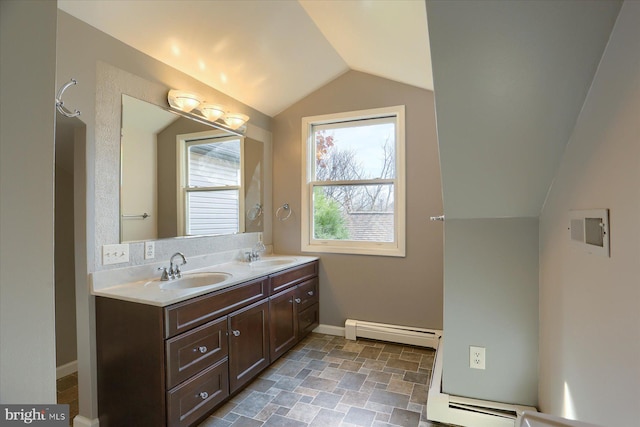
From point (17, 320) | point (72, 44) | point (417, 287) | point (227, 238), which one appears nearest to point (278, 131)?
point (227, 238)

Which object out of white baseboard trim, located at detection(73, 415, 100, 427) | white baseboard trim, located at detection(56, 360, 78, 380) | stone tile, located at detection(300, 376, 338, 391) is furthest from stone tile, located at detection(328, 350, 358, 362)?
white baseboard trim, located at detection(56, 360, 78, 380)

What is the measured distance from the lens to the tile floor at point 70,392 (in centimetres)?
189

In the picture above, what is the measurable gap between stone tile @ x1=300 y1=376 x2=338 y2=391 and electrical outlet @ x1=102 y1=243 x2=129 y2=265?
4.86ft

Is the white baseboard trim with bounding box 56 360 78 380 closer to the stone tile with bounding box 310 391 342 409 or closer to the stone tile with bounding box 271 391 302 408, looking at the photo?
the stone tile with bounding box 271 391 302 408

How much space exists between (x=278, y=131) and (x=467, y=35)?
99.4 inches

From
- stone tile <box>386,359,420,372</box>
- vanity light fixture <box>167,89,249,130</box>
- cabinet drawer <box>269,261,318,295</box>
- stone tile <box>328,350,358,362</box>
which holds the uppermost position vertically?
vanity light fixture <box>167,89,249,130</box>

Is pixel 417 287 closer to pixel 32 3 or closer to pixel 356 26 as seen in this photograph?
pixel 356 26

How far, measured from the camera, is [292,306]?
8.89ft

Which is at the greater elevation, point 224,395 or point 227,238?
point 227,238

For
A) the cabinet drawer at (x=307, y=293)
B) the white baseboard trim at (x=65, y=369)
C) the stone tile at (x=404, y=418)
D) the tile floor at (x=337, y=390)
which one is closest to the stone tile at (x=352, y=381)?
the tile floor at (x=337, y=390)

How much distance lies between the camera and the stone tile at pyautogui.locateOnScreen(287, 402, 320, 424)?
72.5 inches

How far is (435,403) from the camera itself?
1735mm

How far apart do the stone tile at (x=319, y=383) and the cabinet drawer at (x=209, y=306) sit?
27.3 inches
